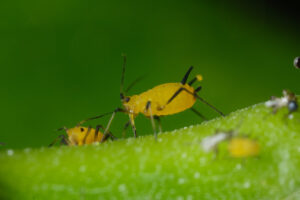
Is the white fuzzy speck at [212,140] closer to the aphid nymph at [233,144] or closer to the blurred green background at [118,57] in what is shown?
the aphid nymph at [233,144]

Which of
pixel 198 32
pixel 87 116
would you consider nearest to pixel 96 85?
pixel 87 116

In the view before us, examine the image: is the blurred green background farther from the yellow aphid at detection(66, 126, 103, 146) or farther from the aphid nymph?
the aphid nymph

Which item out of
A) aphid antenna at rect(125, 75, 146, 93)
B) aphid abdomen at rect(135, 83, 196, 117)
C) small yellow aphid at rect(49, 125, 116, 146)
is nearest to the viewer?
aphid abdomen at rect(135, 83, 196, 117)

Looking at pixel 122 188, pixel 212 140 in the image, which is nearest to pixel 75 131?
pixel 122 188

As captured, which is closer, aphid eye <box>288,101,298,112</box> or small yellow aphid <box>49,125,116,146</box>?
aphid eye <box>288,101,298,112</box>

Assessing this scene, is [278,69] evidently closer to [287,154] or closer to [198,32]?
[198,32]

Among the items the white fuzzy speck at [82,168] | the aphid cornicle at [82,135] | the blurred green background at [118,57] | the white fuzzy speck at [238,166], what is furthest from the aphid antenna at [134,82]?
the white fuzzy speck at [238,166]

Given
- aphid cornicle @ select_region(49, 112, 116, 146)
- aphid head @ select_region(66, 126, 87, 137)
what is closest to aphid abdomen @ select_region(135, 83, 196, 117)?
aphid cornicle @ select_region(49, 112, 116, 146)
